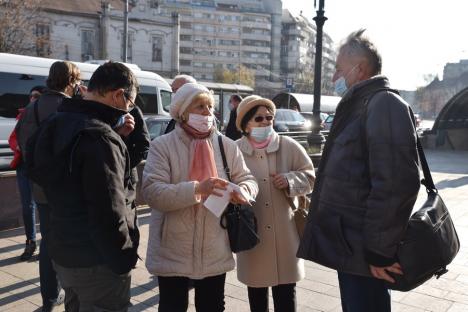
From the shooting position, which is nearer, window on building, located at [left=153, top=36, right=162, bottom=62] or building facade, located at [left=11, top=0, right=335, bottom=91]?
building facade, located at [left=11, top=0, right=335, bottom=91]

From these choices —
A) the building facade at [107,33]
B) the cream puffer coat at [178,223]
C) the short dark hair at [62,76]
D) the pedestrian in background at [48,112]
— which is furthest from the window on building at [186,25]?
the cream puffer coat at [178,223]

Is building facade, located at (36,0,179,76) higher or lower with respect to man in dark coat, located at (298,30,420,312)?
higher

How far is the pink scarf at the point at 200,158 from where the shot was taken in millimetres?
2850

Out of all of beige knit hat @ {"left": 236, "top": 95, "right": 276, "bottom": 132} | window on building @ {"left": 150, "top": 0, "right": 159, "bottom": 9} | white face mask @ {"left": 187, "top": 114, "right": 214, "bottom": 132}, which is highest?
window on building @ {"left": 150, "top": 0, "right": 159, "bottom": 9}

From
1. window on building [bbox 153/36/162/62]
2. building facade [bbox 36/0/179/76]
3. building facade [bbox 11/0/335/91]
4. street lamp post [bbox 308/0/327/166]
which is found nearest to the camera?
street lamp post [bbox 308/0/327/166]

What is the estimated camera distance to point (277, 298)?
3256 millimetres

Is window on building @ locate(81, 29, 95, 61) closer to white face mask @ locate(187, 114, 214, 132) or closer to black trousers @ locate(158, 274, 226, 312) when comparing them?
white face mask @ locate(187, 114, 214, 132)

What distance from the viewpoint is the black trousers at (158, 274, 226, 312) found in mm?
2799

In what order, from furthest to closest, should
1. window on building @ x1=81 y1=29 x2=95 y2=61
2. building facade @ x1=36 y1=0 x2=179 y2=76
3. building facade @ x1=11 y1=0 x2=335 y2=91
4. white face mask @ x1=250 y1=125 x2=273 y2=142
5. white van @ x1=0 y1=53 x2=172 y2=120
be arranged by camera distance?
window on building @ x1=81 y1=29 x2=95 y2=61, building facade @ x1=11 y1=0 x2=335 y2=91, building facade @ x1=36 y1=0 x2=179 y2=76, white van @ x1=0 y1=53 x2=172 y2=120, white face mask @ x1=250 y1=125 x2=273 y2=142

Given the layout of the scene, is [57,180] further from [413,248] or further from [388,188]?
[413,248]

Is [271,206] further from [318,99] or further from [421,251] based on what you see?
[318,99]

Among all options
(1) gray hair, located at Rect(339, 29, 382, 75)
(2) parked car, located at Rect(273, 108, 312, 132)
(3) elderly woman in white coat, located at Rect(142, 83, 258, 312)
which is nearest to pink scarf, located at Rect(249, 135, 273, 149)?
(3) elderly woman in white coat, located at Rect(142, 83, 258, 312)

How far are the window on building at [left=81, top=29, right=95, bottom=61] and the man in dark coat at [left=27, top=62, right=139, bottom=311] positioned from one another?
47541 mm

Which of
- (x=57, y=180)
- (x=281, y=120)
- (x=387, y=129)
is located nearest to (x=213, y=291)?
(x=57, y=180)
